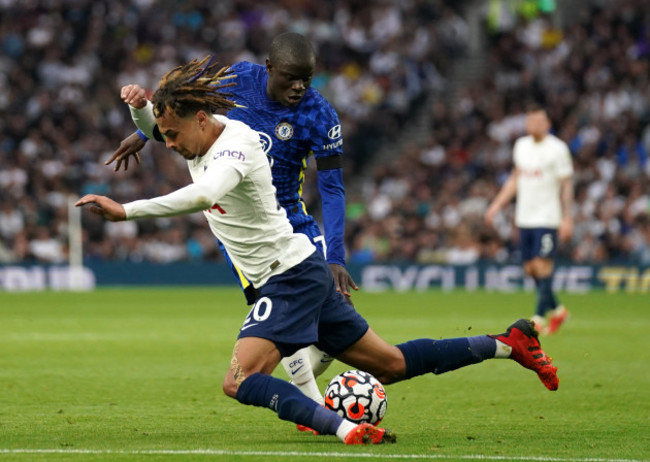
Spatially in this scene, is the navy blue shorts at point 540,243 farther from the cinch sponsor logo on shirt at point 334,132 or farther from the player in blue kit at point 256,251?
the player in blue kit at point 256,251

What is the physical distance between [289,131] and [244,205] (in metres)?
1.25

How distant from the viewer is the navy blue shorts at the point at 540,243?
14336mm

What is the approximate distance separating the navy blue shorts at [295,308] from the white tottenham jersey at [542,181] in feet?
27.1

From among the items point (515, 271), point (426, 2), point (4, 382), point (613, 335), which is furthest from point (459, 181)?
point (4, 382)

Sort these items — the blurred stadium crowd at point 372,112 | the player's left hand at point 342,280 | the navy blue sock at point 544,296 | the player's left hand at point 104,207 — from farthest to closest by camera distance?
the blurred stadium crowd at point 372,112
the navy blue sock at point 544,296
the player's left hand at point 342,280
the player's left hand at point 104,207

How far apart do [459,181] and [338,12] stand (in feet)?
24.3

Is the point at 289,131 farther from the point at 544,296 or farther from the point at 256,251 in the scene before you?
the point at 544,296

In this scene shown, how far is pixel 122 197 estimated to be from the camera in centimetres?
2664

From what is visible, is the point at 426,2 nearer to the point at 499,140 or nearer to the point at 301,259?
the point at 499,140

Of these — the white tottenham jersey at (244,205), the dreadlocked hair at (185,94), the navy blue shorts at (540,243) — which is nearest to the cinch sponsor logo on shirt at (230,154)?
the white tottenham jersey at (244,205)

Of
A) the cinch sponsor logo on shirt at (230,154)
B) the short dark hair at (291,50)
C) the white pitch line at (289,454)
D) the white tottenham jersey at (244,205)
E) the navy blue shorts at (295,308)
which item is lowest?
the white pitch line at (289,454)

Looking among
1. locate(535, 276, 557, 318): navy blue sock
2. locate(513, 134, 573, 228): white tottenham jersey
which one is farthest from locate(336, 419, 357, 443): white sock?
locate(513, 134, 573, 228): white tottenham jersey

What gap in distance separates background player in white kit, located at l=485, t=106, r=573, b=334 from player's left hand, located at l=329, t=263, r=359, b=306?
7432 millimetres

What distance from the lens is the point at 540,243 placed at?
14352 mm
